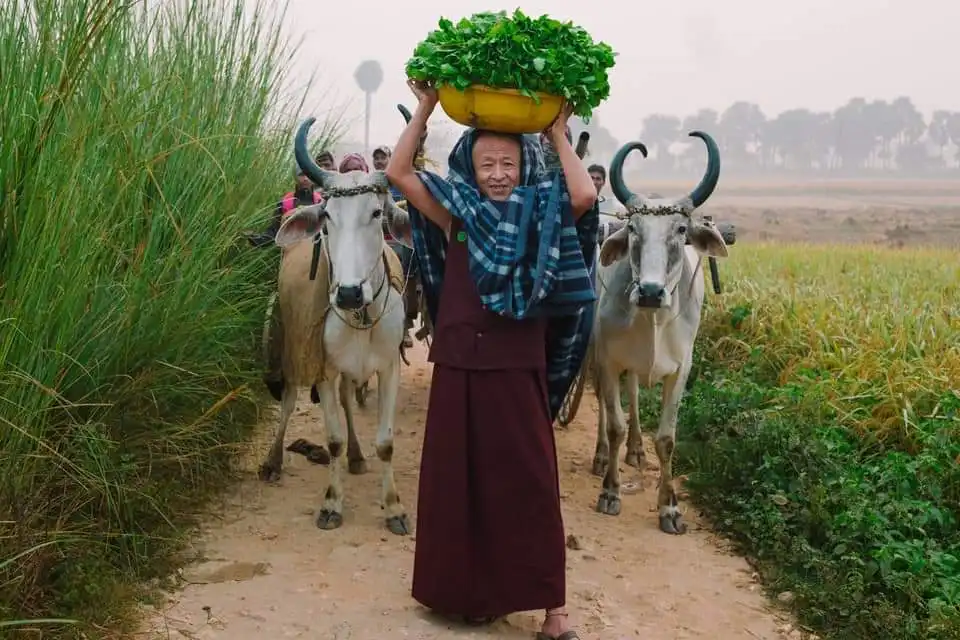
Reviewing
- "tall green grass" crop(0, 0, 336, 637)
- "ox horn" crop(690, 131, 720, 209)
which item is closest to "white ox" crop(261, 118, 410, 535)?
"tall green grass" crop(0, 0, 336, 637)

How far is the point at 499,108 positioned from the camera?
10.8 ft

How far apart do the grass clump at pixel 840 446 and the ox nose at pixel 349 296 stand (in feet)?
7.42

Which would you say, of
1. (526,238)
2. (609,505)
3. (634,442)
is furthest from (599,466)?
(526,238)

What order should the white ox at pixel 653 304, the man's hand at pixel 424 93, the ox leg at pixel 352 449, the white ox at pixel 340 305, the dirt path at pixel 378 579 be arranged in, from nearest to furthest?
the man's hand at pixel 424 93 < the dirt path at pixel 378 579 < the white ox at pixel 340 305 < the white ox at pixel 653 304 < the ox leg at pixel 352 449

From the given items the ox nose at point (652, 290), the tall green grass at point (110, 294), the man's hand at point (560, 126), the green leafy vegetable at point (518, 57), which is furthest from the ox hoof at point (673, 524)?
the green leafy vegetable at point (518, 57)

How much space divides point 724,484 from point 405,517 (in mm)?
1807

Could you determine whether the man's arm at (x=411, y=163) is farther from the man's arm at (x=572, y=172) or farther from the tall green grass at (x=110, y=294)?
the tall green grass at (x=110, y=294)

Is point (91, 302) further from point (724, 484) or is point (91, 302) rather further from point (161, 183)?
point (724, 484)

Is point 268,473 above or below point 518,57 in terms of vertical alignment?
below

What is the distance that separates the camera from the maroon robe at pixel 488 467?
11.4 ft

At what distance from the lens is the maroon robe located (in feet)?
11.4

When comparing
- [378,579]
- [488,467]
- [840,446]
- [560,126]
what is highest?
[560,126]

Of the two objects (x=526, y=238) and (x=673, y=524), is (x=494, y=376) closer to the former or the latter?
(x=526, y=238)

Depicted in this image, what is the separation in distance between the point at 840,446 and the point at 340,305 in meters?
2.80
